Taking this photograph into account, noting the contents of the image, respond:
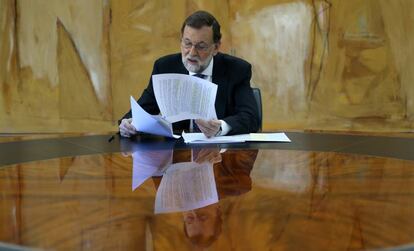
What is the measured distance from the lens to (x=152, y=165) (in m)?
1.20

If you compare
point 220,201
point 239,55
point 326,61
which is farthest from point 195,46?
point 326,61

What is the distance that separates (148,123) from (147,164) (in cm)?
58

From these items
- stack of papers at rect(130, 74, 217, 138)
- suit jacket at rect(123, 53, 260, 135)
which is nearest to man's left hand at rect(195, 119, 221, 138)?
stack of papers at rect(130, 74, 217, 138)

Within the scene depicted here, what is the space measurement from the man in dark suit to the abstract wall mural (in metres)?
1.83

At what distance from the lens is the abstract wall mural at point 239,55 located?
4.08 metres

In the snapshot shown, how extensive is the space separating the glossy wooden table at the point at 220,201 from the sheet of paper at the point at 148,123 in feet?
0.88

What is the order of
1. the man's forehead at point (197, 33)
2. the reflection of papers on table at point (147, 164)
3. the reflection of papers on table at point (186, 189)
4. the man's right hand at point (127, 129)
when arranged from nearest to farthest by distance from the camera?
the reflection of papers on table at point (186, 189) → the reflection of papers on table at point (147, 164) → the man's right hand at point (127, 129) → the man's forehead at point (197, 33)

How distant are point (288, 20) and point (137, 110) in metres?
2.75

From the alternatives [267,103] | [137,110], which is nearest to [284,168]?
[137,110]

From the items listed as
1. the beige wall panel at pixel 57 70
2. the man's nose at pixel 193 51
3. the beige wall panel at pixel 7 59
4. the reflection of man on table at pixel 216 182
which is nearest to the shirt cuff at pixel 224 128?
the reflection of man on table at pixel 216 182

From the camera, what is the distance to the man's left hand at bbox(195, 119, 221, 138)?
1.78 m

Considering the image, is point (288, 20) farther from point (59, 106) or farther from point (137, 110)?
point (137, 110)

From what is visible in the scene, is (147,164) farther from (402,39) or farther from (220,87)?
(402,39)

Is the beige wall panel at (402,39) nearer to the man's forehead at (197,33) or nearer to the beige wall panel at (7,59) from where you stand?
the man's forehead at (197,33)
